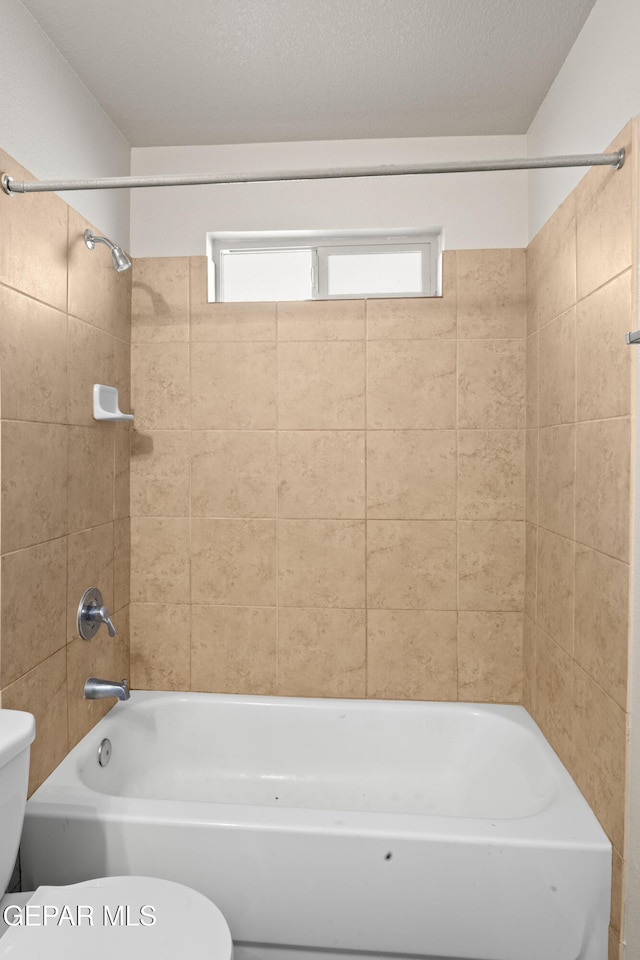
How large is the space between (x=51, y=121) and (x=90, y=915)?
1983 millimetres

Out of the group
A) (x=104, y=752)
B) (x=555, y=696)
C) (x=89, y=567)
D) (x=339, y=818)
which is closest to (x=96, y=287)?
(x=89, y=567)

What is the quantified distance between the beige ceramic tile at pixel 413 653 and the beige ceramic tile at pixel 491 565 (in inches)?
4.8

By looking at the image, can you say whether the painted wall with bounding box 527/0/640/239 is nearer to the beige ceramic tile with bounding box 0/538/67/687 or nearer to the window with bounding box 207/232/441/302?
the window with bounding box 207/232/441/302

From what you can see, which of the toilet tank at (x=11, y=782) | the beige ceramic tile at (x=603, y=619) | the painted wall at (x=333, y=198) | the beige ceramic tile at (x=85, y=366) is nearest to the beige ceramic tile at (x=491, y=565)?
the beige ceramic tile at (x=603, y=619)

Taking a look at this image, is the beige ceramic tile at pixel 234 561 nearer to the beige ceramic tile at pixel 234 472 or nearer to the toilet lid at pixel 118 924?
the beige ceramic tile at pixel 234 472

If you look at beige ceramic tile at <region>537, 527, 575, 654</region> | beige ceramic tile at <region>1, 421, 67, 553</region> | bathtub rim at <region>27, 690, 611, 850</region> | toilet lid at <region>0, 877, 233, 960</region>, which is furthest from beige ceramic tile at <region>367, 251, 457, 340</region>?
toilet lid at <region>0, 877, 233, 960</region>

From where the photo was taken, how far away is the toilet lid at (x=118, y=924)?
3.74ft

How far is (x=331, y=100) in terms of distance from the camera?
198 centimetres

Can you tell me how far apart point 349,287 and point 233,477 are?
2.82ft

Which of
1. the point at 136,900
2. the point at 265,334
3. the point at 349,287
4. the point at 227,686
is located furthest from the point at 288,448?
the point at 136,900

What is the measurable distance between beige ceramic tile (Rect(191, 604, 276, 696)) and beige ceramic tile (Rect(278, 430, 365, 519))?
431 millimetres

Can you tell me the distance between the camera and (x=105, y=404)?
204 centimetres

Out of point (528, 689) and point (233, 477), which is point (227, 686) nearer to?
point (233, 477)

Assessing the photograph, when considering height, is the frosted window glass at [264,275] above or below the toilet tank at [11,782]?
above
